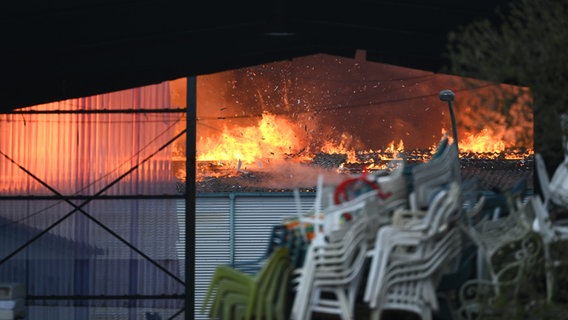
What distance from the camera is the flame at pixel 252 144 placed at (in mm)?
39625

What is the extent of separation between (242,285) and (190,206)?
9.69 metres

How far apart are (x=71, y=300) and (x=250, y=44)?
4916 mm

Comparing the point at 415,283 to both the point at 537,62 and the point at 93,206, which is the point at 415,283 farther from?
the point at 93,206

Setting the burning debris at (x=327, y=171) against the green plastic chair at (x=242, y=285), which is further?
the burning debris at (x=327, y=171)

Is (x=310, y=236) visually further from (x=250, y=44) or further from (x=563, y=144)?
(x=250, y=44)

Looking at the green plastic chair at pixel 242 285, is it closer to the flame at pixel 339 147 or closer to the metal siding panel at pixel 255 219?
the metal siding panel at pixel 255 219

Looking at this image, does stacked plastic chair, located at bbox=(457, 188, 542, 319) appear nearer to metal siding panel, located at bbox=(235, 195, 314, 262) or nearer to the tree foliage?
the tree foliage

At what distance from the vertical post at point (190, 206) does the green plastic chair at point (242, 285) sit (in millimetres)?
9078

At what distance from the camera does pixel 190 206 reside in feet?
60.2

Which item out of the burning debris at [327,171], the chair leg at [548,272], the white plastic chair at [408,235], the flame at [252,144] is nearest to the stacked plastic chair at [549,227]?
the chair leg at [548,272]

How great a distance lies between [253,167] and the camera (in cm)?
3875

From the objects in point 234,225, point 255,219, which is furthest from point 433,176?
point 234,225

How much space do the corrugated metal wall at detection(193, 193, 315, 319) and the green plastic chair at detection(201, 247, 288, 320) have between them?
70.0 feet

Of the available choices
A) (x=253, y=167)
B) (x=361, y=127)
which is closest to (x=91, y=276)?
(x=253, y=167)
